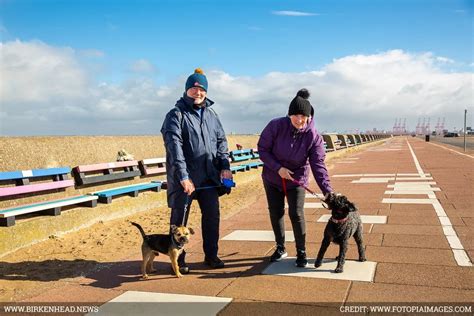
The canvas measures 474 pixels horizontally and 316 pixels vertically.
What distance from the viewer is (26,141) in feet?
26.7

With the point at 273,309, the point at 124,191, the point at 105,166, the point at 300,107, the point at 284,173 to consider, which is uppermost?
the point at 300,107

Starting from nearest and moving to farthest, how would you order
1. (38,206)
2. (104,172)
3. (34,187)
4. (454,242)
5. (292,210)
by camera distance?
(292,210), (454,242), (38,206), (34,187), (104,172)

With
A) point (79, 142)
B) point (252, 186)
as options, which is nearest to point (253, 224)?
point (79, 142)

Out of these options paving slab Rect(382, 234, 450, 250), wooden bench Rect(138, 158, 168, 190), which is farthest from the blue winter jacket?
wooden bench Rect(138, 158, 168, 190)

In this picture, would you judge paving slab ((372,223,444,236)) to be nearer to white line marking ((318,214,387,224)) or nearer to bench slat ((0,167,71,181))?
white line marking ((318,214,387,224))

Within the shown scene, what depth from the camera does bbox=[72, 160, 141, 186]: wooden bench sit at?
28.2 ft

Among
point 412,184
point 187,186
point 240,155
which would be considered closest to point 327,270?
point 187,186

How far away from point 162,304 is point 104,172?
608 cm

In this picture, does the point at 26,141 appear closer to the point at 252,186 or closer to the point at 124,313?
the point at 124,313

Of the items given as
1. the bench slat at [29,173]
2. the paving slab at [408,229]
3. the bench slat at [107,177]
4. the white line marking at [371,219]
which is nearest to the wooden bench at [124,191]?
the bench slat at [107,177]

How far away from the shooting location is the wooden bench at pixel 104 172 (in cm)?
861

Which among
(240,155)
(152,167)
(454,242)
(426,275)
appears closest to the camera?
(426,275)

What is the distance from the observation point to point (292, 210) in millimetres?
4941

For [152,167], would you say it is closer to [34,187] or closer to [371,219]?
[34,187]
